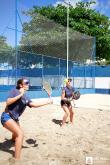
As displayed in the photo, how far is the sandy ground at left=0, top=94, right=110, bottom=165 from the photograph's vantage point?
6.58 metres

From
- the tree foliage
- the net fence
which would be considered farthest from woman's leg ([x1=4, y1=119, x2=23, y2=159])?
the tree foliage

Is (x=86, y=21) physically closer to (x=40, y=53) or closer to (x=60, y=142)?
(x=40, y=53)

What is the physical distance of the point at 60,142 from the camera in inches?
320

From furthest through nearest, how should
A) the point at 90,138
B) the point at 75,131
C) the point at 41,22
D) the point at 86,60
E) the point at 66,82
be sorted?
the point at 86,60
the point at 41,22
the point at 66,82
the point at 75,131
the point at 90,138

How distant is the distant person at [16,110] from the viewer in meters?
6.44

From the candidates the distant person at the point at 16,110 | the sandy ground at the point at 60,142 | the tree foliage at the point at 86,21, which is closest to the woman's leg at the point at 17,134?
the distant person at the point at 16,110

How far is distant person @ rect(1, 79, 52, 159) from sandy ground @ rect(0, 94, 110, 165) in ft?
1.29

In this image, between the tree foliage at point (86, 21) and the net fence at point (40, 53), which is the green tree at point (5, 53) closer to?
the net fence at point (40, 53)

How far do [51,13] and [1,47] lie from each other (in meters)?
12.5

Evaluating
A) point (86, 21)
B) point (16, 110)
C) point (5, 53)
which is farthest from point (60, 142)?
point (86, 21)

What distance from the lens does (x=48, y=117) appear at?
12328mm

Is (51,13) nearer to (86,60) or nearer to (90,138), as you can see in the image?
(86,60)

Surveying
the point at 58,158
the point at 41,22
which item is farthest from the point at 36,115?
the point at 41,22

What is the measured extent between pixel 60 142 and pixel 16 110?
187 centimetres
